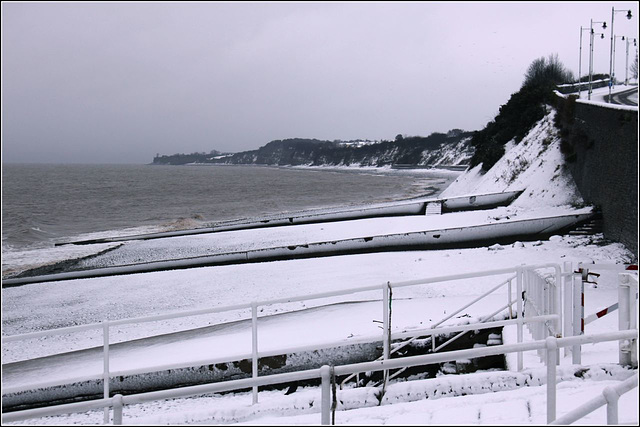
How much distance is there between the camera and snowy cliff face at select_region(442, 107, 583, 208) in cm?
2416

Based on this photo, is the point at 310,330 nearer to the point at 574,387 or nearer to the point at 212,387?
the point at 574,387

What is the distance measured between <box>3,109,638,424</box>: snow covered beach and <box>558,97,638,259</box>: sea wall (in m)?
0.64

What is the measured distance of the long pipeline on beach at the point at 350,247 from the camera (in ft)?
62.2

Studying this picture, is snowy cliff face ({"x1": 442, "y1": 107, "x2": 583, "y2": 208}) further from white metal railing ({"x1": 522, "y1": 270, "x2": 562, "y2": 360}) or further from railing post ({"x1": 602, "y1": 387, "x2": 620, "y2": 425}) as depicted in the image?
railing post ({"x1": 602, "y1": 387, "x2": 620, "y2": 425})

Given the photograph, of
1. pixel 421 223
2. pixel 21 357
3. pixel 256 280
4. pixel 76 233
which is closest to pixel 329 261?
pixel 256 280

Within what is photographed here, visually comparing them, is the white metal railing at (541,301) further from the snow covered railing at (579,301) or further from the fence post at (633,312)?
the fence post at (633,312)

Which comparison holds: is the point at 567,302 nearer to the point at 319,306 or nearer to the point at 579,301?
the point at 579,301

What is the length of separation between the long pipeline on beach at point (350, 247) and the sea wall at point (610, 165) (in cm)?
255

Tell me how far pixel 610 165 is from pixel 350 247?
8.54 m

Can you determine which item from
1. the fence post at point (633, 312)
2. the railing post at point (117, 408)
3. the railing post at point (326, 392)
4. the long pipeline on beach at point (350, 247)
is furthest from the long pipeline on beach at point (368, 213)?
the railing post at point (117, 408)

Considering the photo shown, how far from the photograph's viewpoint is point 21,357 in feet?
37.6

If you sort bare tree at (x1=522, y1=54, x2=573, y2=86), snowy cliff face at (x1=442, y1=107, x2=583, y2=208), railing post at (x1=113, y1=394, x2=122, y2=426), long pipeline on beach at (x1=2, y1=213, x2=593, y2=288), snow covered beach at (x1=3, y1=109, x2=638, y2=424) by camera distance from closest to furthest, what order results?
railing post at (x1=113, y1=394, x2=122, y2=426) < snow covered beach at (x1=3, y1=109, x2=638, y2=424) < long pipeline on beach at (x1=2, y1=213, x2=593, y2=288) < snowy cliff face at (x1=442, y1=107, x2=583, y2=208) < bare tree at (x1=522, y1=54, x2=573, y2=86)

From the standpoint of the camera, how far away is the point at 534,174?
93.4 feet

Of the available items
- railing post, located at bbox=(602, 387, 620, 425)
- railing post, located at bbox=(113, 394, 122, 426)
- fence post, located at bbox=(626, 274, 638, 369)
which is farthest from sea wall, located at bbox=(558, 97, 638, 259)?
railing post, located at bbox=(113, 394, 122, 426)
